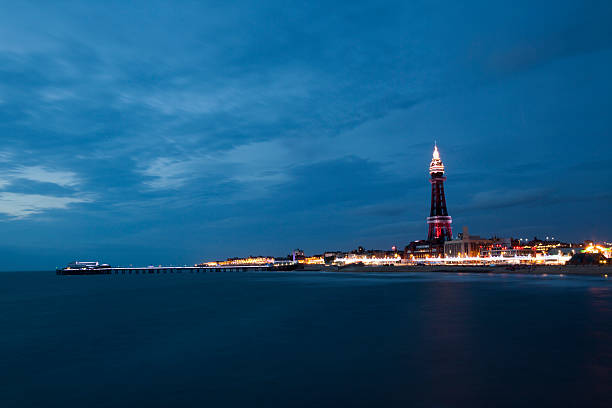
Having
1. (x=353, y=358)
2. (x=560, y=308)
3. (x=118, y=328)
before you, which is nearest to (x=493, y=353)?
(x=353, y=358)

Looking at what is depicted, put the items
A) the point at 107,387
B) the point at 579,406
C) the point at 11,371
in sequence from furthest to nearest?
the point at 11,371, the point at 107,387, the point at 579,406

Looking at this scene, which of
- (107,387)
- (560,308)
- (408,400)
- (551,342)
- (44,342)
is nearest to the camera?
(408,400)

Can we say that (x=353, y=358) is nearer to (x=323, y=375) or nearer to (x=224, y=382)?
(x=323, y=375)

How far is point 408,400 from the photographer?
13422 millimetres

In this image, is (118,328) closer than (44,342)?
No

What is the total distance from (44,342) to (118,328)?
5077 mm

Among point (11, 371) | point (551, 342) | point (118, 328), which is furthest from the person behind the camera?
point (118, 328)

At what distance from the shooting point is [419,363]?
1820cm

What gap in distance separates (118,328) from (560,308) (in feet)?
110

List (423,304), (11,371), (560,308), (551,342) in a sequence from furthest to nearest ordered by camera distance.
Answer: (423,304) < (560,308) < (551,342) < (11,371)

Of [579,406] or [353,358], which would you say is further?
[353,358]

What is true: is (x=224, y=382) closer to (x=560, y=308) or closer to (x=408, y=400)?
(x=408, y=400)

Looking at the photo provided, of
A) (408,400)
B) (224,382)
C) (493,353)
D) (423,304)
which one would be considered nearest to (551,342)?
(493,353)

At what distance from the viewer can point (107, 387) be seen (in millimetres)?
15367
